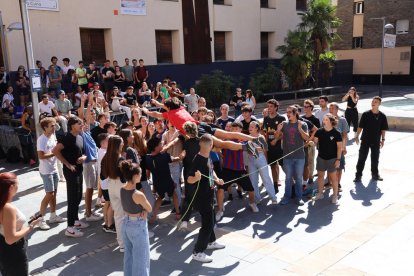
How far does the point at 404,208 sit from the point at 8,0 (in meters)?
14.4

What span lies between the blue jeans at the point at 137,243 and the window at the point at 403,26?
3535cm

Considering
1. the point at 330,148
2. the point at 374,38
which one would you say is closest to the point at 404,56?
the point at 374,38

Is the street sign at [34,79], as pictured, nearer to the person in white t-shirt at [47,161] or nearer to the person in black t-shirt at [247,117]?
the person in white t-shirt at [47,161]

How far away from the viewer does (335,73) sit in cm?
3403

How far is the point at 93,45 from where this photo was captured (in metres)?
17.8

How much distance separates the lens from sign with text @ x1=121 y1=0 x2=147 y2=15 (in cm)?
1808

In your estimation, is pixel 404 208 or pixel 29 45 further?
pixel 29 45

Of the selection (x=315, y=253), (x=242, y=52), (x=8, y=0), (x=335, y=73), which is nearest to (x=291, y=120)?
(x=315, y=253)

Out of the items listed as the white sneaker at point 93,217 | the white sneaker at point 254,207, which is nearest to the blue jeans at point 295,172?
the white sneaker at point 254,207

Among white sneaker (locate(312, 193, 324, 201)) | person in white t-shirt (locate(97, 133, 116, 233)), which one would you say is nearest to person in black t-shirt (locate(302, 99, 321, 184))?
white sneaker (locate(312, 193, 324, 201))

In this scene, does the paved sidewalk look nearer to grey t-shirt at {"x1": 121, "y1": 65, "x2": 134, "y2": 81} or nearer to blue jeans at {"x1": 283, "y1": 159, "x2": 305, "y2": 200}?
blue jeans at {"x1": 283, "y1": 159, "x2": 305, "y2": 200}

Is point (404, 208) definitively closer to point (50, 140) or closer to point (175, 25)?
point (50, 140)

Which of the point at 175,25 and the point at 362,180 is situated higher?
the point at 175,25

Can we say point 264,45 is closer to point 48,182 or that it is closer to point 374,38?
point 374,38
